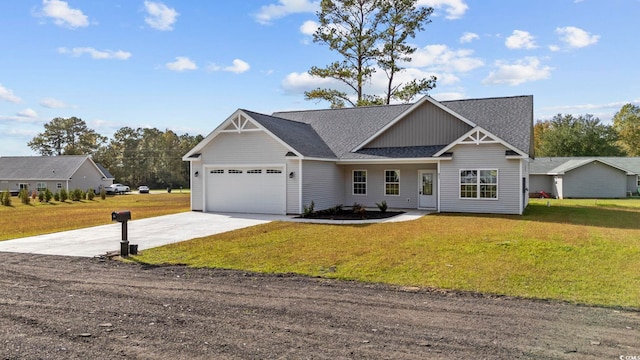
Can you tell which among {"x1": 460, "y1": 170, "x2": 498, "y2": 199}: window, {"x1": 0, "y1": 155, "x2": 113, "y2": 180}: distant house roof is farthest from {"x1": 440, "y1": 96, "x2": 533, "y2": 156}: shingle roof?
{"x1": 0, "y1": 155, "x2": 113, "y2": 180}: distant house roof

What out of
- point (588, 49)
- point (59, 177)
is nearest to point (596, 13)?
point (588, 49)

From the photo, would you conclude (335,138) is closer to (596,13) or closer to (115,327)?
(596,13)

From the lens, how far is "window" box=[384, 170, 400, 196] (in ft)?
70.3

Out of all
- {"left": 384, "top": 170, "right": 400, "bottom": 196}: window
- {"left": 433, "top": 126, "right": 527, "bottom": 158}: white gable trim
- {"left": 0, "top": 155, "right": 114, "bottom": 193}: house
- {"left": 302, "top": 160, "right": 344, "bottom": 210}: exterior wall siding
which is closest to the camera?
{"left": 433, "top": 126, "right": 527, "bottom": 158}: white gable trim

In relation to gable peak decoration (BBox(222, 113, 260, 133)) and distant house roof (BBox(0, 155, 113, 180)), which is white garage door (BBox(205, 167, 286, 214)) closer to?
gable peak decoration (BBox(222, 113, 260, 133))

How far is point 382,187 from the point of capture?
71.2 feet

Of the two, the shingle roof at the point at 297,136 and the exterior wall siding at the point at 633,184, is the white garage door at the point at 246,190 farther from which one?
the exterior wall siding at the point at 633,184

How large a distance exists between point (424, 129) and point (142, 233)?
1356cm

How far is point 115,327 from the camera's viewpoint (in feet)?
16.8

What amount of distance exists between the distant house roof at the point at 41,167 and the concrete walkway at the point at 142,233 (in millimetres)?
36943

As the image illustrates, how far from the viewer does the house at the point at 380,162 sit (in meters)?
18.3

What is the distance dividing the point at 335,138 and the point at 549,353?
1937 centimetres

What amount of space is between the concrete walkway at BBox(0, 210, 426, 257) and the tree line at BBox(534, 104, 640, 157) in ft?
129

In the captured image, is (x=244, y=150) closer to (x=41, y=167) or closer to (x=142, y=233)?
(x=142, y=233)
